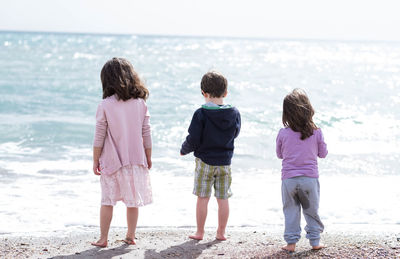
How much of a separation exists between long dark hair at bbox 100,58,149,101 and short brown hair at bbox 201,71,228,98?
1.68 ft

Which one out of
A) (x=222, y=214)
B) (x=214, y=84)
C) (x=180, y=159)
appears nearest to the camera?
(x=214, y=84)

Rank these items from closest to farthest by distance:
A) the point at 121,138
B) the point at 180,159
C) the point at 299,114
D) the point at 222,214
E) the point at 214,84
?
the point at 299,114 < the point at 121,138 < the point at 214,84 < the point at 222,214 < the point at 180,159

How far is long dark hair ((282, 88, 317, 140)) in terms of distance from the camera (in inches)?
151

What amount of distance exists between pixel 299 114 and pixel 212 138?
69cm

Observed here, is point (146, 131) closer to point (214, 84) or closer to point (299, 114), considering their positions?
point (214, 84)

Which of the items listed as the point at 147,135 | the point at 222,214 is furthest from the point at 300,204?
the point at 147,135

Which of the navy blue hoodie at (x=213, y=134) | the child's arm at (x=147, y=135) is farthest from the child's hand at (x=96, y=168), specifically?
the navy blue hoodie at (x=213, y=134)

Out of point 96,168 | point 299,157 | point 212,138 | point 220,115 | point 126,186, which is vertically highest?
point 220,115

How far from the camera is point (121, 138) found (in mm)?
3922

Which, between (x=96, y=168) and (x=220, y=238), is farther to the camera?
(x=220, y=238)

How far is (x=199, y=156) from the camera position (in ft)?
13.6

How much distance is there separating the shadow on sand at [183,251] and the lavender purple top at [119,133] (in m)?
0.67

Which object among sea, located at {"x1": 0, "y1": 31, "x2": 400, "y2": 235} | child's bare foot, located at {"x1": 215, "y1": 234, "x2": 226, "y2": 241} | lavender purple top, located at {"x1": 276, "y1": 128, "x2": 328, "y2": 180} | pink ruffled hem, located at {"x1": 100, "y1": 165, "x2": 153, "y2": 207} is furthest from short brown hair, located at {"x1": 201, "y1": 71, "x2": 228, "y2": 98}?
sea, located at {"x1": 0, "y1": 31, "x2": 400, "y2": 235}

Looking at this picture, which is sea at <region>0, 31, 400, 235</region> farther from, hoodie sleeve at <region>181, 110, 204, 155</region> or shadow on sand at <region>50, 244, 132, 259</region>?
hoodie sleeve at <region>181, 110, 204, 155</region>
